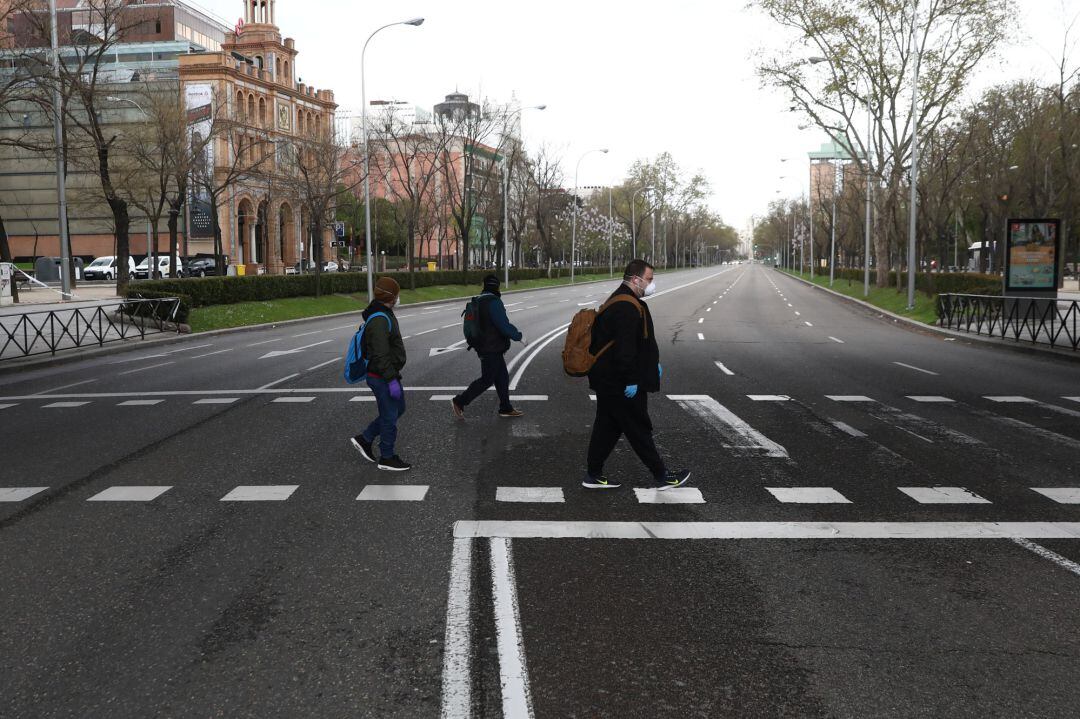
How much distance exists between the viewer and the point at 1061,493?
692 centimetres

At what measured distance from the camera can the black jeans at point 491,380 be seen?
10.5 metres

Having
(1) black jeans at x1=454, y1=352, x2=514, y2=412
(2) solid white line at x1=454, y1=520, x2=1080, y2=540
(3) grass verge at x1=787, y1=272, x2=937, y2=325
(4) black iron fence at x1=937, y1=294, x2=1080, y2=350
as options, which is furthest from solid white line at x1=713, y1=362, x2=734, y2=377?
(3) grass verge at x1=787, y1=272, x2=937, y2=325

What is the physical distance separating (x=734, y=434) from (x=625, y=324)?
330cm

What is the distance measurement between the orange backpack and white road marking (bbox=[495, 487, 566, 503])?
36.5 inches

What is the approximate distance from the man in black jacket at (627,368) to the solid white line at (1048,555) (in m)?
2.47

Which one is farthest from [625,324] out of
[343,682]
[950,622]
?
[343,682]

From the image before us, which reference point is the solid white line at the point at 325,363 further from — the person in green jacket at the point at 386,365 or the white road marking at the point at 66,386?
the person in green jacket at the point at 386,365

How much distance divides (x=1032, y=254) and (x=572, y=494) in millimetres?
19670

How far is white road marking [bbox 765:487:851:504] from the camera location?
22.0ft

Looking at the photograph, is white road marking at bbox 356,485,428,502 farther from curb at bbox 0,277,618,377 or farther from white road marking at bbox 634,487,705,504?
curb at bbox 0,277,618,377

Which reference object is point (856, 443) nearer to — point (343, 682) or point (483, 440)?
point (483, 440)

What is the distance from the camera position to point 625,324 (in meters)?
6.70

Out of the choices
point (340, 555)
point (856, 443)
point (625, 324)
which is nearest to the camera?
A: point (340, 555)

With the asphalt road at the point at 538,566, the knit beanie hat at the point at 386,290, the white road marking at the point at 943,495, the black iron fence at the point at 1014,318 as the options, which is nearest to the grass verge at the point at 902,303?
the black iron fence at the point at 1014,318
